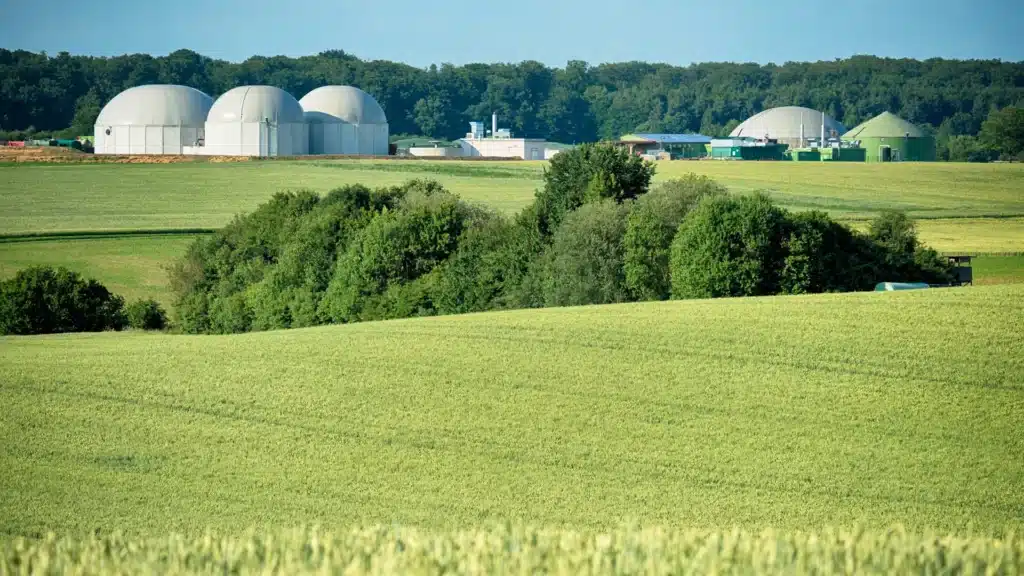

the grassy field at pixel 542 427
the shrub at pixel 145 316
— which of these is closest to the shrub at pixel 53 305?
the shrub at pixel 145 316

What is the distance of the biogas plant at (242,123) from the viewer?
9538 cm

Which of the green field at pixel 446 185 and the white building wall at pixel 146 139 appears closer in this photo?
the green field at pixel 446 185

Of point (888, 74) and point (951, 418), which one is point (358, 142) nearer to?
point (888, 74)

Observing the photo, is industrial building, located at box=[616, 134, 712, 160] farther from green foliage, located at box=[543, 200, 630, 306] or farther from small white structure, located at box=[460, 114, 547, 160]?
green foliage, located at box=[543, 200, 630, 306]

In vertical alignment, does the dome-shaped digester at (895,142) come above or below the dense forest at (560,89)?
below

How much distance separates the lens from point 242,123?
94.9 meters

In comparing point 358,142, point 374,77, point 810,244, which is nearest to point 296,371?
point 810,244

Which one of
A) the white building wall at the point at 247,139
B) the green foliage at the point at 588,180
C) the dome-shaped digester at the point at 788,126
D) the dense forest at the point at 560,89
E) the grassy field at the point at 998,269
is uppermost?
the dense forest at the point at 560,89

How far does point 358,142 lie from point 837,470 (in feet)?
300

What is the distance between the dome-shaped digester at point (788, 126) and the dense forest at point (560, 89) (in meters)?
10.2

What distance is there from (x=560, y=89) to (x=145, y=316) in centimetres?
11476

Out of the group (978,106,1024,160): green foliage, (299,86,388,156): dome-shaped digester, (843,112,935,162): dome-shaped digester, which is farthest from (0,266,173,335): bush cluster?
(843,112,935,162): dome-shaped digester

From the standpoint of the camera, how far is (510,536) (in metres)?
8.53

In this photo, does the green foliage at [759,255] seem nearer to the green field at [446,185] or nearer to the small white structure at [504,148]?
the green field at [446,185]
